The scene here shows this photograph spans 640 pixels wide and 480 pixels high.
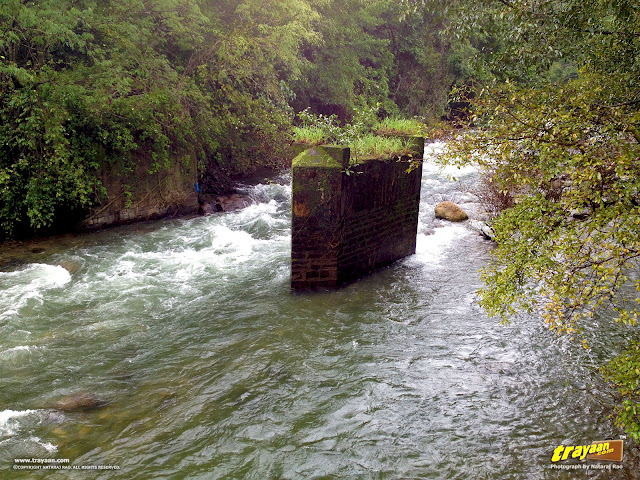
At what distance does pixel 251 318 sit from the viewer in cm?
675

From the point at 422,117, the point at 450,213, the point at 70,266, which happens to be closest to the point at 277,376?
the point at 422,117

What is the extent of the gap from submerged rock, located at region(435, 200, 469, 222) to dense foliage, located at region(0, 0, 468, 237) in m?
4.78

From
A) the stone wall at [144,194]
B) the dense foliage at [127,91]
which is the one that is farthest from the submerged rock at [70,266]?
the stone wall at [144,194]

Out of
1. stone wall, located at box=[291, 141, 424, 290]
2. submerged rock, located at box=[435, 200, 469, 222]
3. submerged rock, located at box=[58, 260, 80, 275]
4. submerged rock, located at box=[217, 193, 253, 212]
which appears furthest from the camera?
submerged rock, located at box=[217, 193, 253, 212]

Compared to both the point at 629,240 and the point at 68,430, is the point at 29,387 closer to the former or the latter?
the point at 68,430

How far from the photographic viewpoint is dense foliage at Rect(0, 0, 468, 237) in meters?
8.65

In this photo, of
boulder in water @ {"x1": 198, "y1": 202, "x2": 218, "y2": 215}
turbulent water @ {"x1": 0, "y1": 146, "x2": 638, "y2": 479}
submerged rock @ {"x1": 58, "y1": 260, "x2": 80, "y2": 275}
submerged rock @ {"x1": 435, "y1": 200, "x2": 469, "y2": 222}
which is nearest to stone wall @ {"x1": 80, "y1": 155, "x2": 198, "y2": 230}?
boulder in water @ {"x1": 198, "y1": 202, "x2": 218, "y2": 215}

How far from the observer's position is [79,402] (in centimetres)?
477

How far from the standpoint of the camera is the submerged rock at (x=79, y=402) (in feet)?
15.4

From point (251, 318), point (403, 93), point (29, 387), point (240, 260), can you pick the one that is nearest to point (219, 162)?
point (240, 260)

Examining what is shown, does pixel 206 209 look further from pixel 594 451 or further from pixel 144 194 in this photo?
pixel 594 451

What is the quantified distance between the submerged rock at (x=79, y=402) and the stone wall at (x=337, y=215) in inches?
138

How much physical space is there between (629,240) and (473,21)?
471 cm

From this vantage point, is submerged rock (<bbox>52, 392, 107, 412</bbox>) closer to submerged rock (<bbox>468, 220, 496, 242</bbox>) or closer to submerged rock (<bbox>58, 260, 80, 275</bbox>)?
submerged rock (<bbox>58, 260, 80, 275</bbox>)
